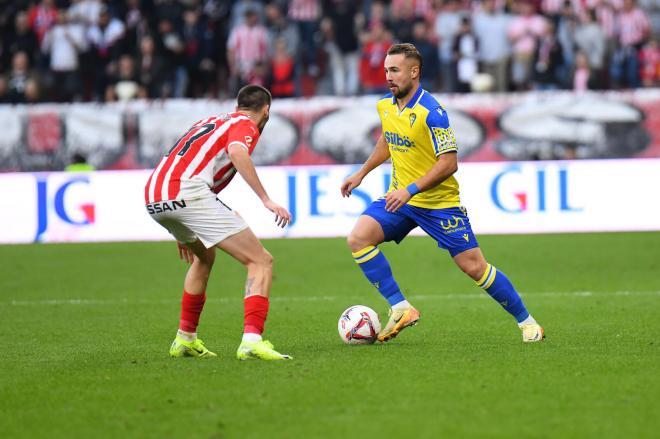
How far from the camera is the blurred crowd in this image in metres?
20.9

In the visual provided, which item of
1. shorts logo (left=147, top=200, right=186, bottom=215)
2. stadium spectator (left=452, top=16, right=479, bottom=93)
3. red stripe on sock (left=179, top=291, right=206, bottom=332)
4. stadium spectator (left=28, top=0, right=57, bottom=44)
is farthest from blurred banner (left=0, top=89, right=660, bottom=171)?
shorts logo (left=147, top=200, right=186, bottom=215)

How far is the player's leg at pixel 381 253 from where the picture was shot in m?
8.47

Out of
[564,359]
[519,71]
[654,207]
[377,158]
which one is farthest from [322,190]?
[564,359]

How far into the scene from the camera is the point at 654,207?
16.4 metres

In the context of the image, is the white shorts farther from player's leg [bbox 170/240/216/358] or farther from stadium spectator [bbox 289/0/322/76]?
stadium spectator [bbox 289/0/322/76]

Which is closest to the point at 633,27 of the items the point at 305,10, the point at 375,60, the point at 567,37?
the point at 567,37

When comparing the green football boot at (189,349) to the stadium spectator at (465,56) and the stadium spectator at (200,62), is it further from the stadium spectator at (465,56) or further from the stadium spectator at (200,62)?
the stadium spectator at (200,62)

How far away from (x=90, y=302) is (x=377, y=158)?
4.43m

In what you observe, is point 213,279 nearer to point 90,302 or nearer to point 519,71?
point 90,302

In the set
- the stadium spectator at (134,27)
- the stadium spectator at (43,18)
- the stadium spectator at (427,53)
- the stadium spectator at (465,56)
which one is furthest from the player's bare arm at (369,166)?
the stadium spectator at (43,18)

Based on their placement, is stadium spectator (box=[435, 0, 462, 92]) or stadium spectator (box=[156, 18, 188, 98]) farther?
stadium spectator (box=[156, 18, 188, 98])

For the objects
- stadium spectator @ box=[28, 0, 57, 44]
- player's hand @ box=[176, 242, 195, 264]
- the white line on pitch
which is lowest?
the white line on pitch

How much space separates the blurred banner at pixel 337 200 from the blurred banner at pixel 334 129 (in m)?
3.47

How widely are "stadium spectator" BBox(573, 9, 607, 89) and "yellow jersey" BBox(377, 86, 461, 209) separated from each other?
13111 mm
